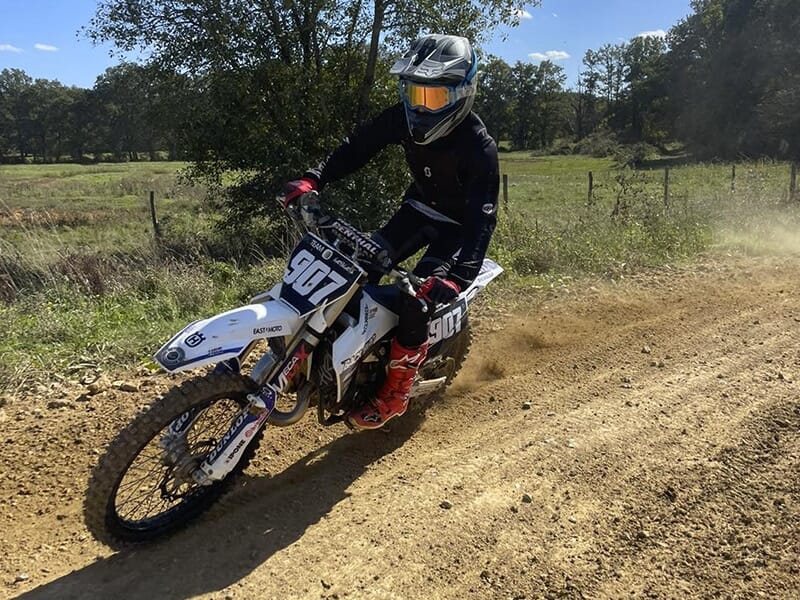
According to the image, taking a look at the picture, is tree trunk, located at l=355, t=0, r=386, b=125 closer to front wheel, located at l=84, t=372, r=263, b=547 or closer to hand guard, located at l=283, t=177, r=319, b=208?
hand guard, located at l=283, t=177, r=319, b=208

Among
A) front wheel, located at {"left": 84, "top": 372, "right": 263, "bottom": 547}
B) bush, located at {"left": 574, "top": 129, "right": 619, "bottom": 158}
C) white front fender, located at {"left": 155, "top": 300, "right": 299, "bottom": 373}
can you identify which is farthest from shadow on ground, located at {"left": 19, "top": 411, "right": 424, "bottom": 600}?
bush, located at {"left": 574, "top": 129, "right": 619, "bottom": 158}

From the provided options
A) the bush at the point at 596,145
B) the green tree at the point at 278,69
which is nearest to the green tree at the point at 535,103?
the bush at the point at 596,145

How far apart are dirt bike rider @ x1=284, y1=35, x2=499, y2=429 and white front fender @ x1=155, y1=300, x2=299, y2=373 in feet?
2.48

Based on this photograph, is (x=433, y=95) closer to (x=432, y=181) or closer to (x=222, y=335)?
(x=432, y=181)

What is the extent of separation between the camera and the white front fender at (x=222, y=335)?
119 inches

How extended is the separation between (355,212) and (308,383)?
31.0 feet

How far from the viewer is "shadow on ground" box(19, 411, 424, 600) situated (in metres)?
2.93

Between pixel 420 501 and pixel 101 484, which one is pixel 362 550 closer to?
pixel 420 501

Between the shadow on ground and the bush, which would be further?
the bush

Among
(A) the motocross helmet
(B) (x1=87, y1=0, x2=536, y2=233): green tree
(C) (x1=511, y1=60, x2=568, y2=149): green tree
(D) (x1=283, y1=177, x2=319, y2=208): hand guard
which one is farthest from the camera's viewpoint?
(C) (x1=511, y1=60, x2=568, y2=149): green tree

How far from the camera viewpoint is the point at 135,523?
321cm

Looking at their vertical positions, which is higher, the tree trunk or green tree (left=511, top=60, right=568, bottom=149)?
green tree (left=511, top=60, right=568, bottom=149)

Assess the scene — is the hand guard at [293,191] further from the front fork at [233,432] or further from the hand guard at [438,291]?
the front fork at [233,432]

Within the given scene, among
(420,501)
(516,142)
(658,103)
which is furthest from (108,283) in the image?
(516,142)
